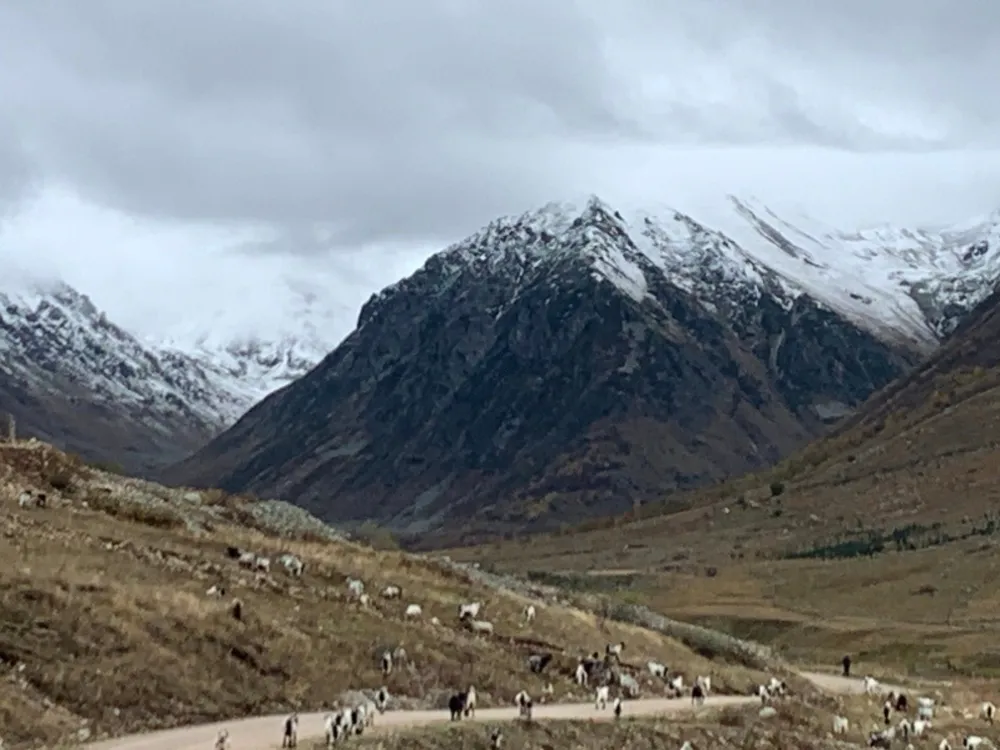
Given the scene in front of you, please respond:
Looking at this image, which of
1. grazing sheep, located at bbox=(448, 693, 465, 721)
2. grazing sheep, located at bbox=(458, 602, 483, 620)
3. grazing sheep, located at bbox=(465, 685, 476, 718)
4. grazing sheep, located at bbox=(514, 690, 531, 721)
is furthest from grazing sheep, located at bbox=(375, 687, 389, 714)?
grazing sheep, located at bbox=(458, 602, 483, 620)

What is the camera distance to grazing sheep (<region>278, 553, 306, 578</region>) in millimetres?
56231

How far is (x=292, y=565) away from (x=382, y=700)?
1626cm

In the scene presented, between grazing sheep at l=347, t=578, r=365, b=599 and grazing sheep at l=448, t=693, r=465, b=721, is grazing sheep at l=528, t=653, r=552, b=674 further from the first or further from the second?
grazing sheep at l=448, t=693, r=465, b=721

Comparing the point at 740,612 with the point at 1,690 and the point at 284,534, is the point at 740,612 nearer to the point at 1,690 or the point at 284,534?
the point at 284,534

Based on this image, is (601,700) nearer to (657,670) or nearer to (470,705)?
(470,705)

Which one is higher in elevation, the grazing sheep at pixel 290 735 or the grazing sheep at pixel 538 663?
the grazing sheep at pixel 538 663

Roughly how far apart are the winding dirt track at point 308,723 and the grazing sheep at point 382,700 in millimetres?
347

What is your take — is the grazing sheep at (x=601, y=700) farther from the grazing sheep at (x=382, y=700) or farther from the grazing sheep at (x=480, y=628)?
the grazing sheep at (x=480, y=628)

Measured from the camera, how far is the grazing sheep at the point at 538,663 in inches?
1986

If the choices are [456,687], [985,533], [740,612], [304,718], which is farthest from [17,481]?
[985,533]

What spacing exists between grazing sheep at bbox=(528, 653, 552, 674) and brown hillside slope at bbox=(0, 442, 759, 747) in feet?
1.15

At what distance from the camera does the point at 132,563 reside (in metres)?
49.4

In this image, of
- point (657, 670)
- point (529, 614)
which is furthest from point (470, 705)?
point (529, 614)

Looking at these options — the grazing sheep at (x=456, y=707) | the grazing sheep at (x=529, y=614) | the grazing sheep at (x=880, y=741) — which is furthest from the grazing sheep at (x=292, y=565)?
the grazing sheep at (x=880, y=741)
